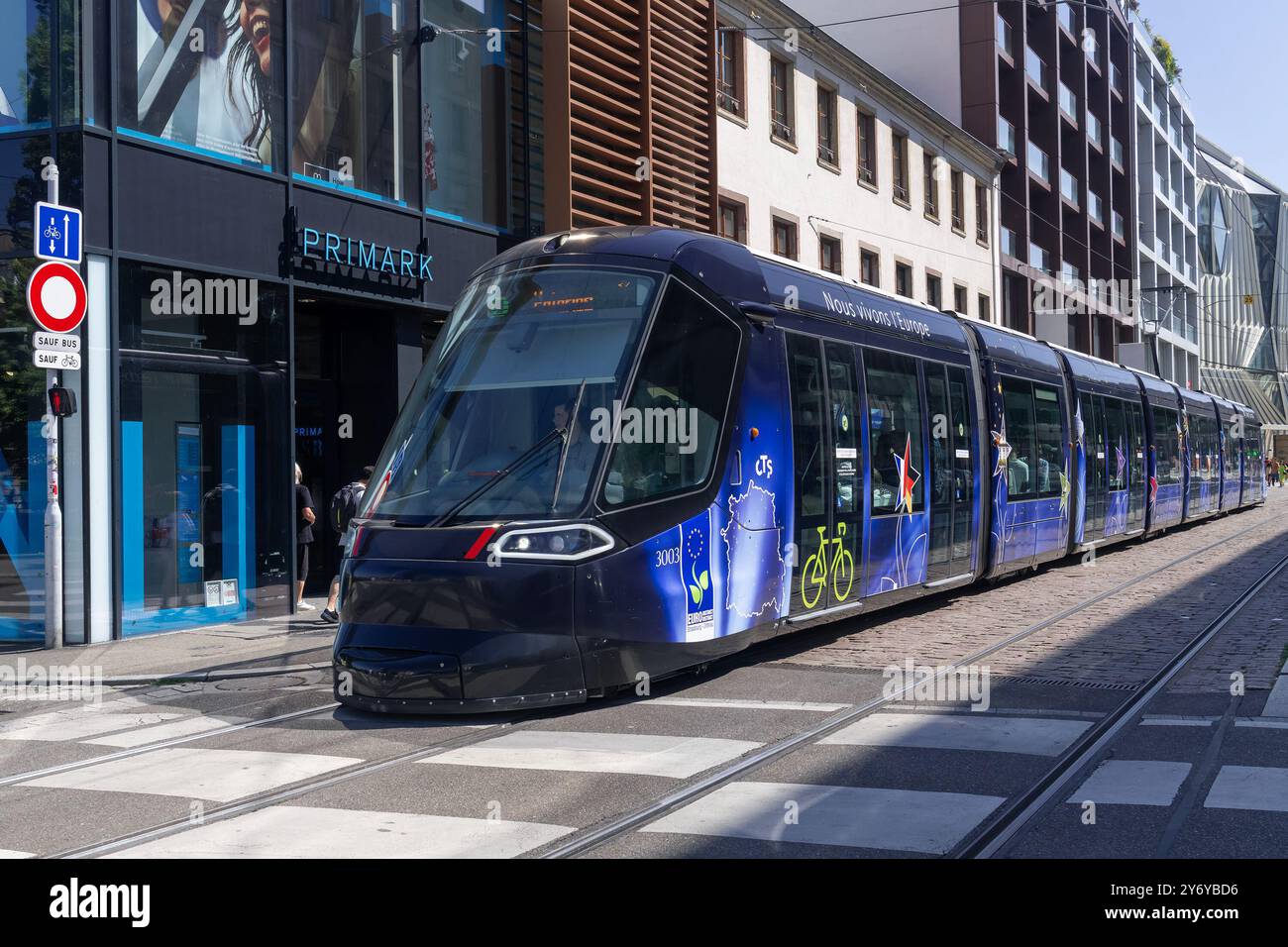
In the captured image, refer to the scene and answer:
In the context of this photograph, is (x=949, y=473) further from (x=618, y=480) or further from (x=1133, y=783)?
(x=1133, y=783)

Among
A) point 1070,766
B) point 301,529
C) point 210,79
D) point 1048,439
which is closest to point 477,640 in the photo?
point 1070,766

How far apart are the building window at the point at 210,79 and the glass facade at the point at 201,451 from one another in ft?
5.44

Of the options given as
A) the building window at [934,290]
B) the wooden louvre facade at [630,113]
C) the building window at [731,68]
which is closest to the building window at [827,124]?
the building window at [731,68]

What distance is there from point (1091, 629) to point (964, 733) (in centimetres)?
505

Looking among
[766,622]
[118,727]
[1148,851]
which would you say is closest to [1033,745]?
[1148,851]

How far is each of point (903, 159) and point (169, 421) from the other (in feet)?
74.4

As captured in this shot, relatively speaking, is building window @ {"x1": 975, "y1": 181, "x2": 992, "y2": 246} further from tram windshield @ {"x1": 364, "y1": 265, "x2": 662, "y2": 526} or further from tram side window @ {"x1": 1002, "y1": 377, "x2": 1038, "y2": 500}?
tram windshield @ {"x1": 364, "y1": 265, "x2": 662, "y2": 526}

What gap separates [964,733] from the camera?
7449 mm

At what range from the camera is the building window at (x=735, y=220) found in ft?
79.0

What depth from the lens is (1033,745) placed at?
7.07 metres

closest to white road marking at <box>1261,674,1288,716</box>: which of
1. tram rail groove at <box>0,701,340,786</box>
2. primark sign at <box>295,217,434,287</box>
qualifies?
tram rail groove at <box>0,701,340,786</box>

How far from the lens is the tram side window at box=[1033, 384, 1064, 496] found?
54.9 ft

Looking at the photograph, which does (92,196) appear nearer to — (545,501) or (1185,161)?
(545,501)

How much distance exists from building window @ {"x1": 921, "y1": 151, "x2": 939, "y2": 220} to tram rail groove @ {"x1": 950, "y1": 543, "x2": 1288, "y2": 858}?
2432cm
